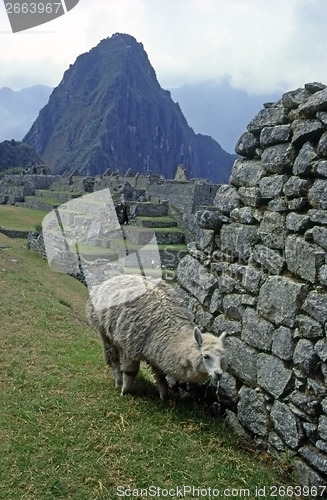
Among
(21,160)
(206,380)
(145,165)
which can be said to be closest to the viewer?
(206,380)

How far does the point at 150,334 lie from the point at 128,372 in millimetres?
562

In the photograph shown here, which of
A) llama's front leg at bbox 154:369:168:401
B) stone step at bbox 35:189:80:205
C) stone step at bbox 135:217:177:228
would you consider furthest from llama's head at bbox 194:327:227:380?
stone step at bbox 35:189:80:205

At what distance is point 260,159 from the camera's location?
16.4 ft

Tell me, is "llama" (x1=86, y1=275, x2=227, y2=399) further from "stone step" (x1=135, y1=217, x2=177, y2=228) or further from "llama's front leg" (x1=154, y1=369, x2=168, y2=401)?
"stone step" (x1=135, y1=217, x2=177, y2=228)

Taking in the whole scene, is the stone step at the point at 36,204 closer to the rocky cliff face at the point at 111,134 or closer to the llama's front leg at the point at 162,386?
the llama's front leg at the point at 162,386

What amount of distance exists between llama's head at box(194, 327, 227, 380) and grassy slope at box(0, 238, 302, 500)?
2.27 feet

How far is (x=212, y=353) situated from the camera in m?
4.62

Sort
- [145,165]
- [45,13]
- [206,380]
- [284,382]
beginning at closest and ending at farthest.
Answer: [45,13]
[284,382]
[206,380]
[145,165]

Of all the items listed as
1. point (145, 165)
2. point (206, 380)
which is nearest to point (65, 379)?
point (206, 380)

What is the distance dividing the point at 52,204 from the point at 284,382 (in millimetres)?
38698

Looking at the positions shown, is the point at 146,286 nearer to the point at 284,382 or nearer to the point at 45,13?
the point at 284,382

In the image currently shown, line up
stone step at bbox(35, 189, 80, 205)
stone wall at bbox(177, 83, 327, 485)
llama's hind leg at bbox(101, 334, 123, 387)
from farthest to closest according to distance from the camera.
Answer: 1. stone step at bbox(35, 189, 80, 205)
2. llama's hind leg at bbox(101, 334, 123, 387)
3. stone wall at bbox(177, 83, 327, 485)

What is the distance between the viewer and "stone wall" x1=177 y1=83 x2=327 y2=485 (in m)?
4.00

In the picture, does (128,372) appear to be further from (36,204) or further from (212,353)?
(36,204)
